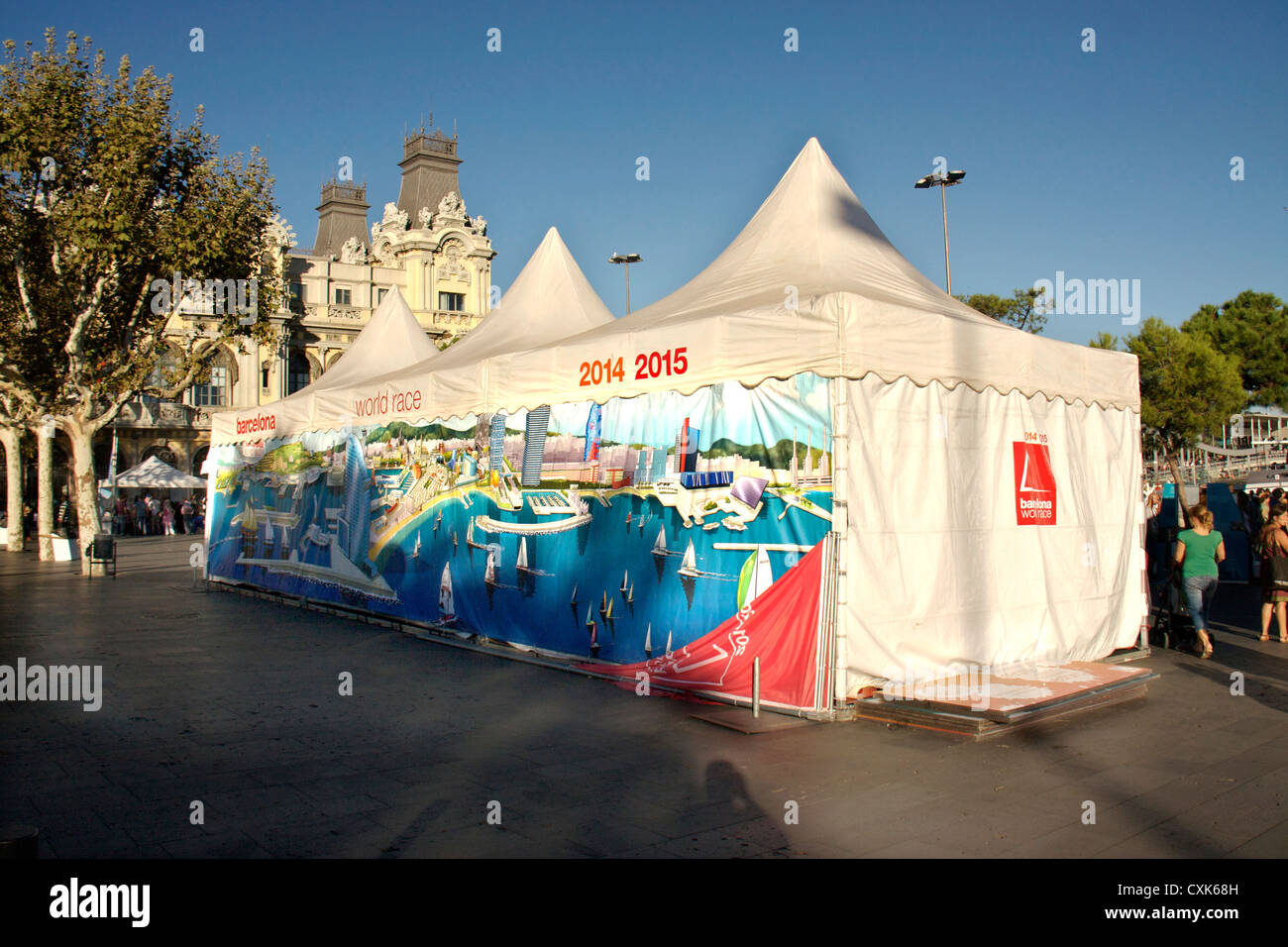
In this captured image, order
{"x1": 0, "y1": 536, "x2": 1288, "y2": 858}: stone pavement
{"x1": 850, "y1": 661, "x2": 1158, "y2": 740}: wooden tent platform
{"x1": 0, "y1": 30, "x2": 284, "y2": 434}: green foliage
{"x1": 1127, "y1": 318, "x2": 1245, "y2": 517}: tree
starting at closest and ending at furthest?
{"x1": 0, "y1": 536, "x2": 1288, "y2": 858}: stone pavement, {"x1": 850, "y1": 661, "x2": 1158, "y2": 740}: wooden tent platform, {"x1": 0, "y1": 30, "x2": 284, "y2": 434}: green foliage, {"x1": 1127, "y1": 318, "x2": 1245, "y2": 517}: tree

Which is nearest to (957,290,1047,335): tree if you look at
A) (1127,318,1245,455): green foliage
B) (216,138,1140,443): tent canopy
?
(1127,318,1245,455): green foliage

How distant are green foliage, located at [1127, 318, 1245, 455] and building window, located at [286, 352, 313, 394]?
47.8m

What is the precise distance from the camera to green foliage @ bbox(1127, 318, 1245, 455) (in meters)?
48.0

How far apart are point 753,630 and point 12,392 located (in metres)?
24.2

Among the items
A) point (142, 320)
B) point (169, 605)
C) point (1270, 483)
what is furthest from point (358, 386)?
point (1270, 483)

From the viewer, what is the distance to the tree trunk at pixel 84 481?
24594 millimetres

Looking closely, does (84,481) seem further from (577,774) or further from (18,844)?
(18,844)

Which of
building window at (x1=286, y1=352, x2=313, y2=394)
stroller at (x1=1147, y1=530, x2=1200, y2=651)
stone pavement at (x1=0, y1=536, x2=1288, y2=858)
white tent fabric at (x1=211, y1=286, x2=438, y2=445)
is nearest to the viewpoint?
stone pavement at (x1=0, y1=536, x2=1288, y2=858)

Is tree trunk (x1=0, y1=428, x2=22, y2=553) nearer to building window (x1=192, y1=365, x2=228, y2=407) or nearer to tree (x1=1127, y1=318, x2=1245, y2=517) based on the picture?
building window (x1=192, y1=365, x2=228, y2=407)

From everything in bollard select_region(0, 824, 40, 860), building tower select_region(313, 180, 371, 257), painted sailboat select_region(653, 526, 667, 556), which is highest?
building tower select_region(313, 180, 371, 257)

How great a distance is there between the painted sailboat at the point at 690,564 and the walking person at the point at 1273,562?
7.90 meters

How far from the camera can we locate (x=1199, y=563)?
10.8m

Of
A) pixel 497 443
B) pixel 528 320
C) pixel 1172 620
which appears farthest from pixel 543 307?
pixel 1172 620

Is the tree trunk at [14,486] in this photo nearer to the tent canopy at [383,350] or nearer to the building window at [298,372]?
the tent canopy at [383,350]
